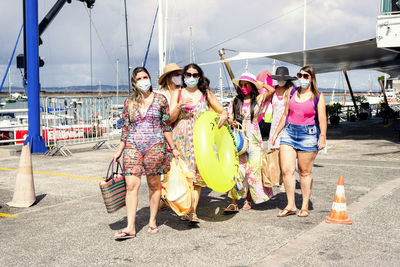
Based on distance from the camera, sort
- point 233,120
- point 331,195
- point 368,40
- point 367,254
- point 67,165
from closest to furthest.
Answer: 1. point 367,254
2. point 233,120
3. point 331,195
4. point 67,165
5. point 368,40

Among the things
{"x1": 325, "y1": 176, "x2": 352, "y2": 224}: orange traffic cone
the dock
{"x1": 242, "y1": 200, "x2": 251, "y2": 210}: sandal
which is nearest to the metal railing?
the dock

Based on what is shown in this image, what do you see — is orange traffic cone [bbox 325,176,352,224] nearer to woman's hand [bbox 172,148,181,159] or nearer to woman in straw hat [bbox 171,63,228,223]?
woman in straw hat [bbox 171,63,228,223]

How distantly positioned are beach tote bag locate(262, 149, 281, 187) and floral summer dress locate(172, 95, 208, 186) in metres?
1.02

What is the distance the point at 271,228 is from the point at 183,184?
114cm

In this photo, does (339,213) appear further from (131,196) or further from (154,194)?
(131,196)

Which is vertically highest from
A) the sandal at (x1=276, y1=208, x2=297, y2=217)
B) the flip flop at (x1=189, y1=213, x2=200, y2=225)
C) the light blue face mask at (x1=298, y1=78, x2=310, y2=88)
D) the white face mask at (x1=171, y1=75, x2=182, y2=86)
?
the white face mask at (x1=171, y1=75, x2=182, y2=86)

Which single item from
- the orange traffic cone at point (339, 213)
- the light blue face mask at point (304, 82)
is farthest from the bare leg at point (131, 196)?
the light blue face mask at point (304, 82)

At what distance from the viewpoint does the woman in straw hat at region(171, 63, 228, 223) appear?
486 centimetres

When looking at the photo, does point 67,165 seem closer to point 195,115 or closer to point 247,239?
point 195,115

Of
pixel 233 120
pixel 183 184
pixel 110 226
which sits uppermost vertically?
pixel 233 120

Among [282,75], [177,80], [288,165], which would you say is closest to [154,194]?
[177,80]

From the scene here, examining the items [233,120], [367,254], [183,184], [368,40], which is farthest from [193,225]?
[368,40]

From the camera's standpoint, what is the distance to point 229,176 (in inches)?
197

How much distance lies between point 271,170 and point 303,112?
2.74 ft
